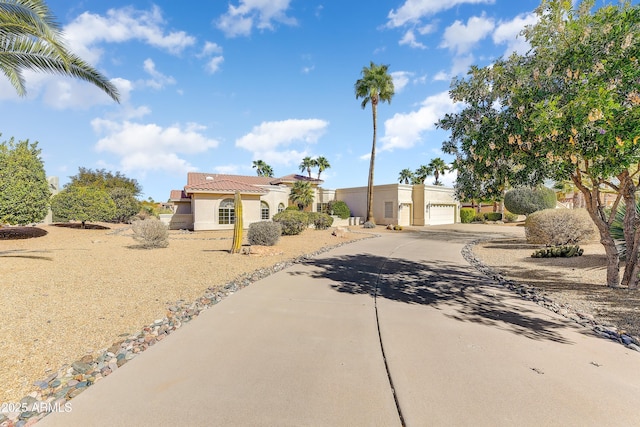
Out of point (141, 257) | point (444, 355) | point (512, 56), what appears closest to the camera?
point (444, 355)

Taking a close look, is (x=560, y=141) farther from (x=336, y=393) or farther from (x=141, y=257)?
(x=141, y=257)

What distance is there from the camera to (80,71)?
9.07m

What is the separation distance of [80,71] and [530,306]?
13647 millimetres

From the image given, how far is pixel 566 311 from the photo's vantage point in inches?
222

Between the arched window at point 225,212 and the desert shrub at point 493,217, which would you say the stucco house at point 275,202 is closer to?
the arched window at point 225,212

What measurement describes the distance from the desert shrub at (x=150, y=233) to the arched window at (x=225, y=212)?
11085mm

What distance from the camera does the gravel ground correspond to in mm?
3855

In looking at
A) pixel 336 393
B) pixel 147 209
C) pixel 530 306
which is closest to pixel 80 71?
pixel 336 393

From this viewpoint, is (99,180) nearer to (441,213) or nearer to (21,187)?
(21,187)

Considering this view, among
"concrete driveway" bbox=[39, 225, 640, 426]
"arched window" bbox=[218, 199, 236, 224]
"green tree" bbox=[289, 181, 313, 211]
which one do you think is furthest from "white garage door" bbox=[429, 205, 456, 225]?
"concrete driveway" bbox=[39, 225, 640, 426]

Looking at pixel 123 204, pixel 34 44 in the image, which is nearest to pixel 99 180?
pixel 123 204

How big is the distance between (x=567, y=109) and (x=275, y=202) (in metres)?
27.2

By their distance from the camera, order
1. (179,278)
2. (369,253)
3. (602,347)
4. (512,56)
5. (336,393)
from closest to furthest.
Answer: (336,393) → (602,347) → (512,56) → (179,278) → (369,253)

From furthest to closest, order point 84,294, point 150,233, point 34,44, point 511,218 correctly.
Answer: point 511,218
point 150,233
point 34,44
point 84,294
